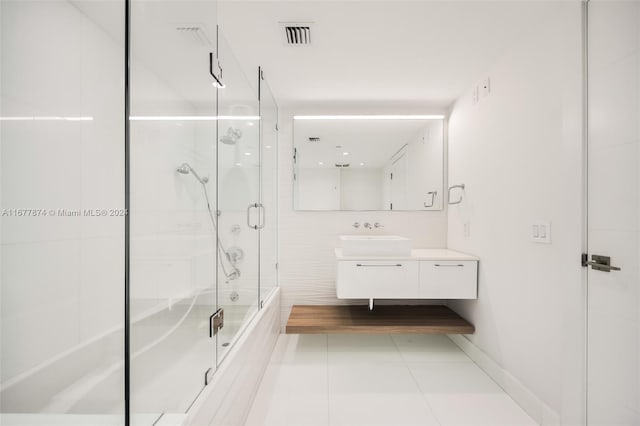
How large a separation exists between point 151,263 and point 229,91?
1.10 metres

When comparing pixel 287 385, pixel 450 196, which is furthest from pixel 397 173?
pixel 287 385

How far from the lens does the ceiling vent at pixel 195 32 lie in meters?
1.28

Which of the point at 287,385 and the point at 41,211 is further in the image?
the point at 287,385

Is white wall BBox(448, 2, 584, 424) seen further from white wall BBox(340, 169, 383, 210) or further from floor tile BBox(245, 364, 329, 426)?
Answer: floor tile BBox(245, 364, 329, 426)

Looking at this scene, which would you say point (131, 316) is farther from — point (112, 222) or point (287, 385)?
point (287, 385)

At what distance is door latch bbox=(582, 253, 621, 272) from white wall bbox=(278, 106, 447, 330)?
171 cm

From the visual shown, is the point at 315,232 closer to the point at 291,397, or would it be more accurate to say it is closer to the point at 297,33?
the point at 291,397

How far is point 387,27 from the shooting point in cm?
183

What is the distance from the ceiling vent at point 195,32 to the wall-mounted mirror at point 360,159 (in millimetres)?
1762

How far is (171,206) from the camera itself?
3.93 ft

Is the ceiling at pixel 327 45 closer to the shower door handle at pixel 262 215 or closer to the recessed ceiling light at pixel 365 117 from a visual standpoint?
the recessed ceiling light at pixel 365 117

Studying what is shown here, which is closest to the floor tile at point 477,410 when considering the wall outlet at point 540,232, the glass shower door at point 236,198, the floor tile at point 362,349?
the floor tile at point 362,349

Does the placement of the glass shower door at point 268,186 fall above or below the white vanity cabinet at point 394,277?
above

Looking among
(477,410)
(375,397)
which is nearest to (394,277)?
(375,397)
